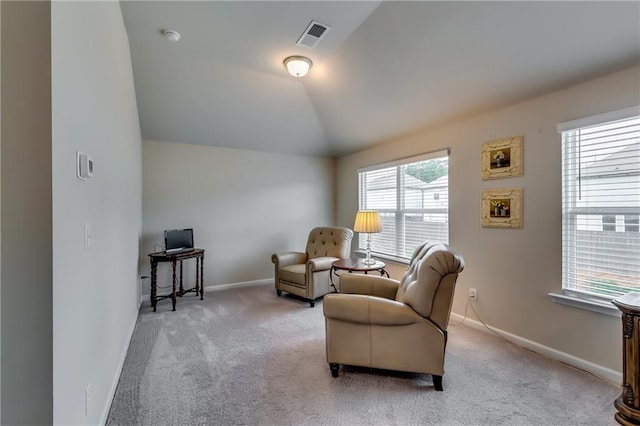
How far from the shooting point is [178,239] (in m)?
3.87

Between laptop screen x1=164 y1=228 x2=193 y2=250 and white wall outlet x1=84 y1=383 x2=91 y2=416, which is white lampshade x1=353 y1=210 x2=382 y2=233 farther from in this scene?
white wall outlet x1=84 y1=383 x2=91 y2=416

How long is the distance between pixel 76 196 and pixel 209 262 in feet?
11.0

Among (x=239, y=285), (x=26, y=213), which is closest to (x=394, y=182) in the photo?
(x=239, y=285)

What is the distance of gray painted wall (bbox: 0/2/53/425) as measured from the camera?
973mm

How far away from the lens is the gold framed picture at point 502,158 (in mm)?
2617

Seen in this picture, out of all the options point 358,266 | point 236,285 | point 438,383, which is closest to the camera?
point 438,383

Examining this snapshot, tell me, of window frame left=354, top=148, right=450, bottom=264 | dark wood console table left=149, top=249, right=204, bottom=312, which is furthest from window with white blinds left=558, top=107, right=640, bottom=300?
dark wood console table left=149, top=249, right=204, bottom=312

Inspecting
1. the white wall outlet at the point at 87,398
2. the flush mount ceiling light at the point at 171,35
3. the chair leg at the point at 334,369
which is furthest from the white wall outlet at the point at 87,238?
the flush mount ceiling light at the point at 171,35

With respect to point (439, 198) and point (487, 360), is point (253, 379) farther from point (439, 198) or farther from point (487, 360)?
point (439, 198)

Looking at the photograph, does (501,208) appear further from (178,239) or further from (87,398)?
(178,239)

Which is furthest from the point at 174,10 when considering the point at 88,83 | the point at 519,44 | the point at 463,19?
the point at 519,44

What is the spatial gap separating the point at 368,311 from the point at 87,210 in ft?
5.73

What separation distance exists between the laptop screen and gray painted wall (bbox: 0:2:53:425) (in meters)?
2.89

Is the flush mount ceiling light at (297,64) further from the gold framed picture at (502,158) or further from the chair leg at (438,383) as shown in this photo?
the chair leg at (438,383)
